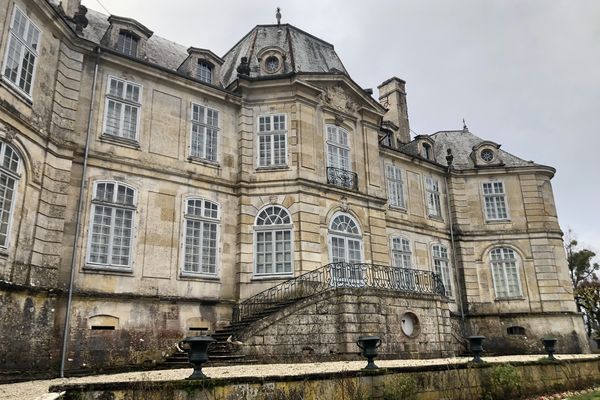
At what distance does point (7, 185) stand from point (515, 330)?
20856 mm

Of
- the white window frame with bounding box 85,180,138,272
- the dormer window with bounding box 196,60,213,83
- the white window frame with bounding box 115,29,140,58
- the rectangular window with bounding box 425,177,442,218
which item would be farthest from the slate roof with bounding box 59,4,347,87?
the rectangular window with bounding box 425,177,442,218

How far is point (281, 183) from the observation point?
52.1ft

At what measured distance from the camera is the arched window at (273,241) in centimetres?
1510

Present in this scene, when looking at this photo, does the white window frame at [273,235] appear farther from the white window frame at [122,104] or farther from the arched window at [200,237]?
the white window frame at [122,104]

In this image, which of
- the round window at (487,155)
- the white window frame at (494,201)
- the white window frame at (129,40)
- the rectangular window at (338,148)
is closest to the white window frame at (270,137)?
the rectangular window at (338,148)

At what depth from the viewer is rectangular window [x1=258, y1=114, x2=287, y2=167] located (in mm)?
16391

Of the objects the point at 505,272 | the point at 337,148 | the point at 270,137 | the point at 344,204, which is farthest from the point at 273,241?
the point at 505,272

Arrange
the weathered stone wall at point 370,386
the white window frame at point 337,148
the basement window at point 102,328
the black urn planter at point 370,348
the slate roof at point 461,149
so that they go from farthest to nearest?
the slate roof at point 461,149 → the white window frame at point 337,148 → the basement window at point 102,328 → the black urn planter at point 370,348 → the weathered stone wall at point 370,386

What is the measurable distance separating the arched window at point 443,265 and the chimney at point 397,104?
6.09 m

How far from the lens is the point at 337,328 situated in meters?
12.7

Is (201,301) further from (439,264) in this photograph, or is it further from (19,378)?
(439,264)

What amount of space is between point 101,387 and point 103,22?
14940 millimetres

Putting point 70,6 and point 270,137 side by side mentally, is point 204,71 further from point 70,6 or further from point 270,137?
point 70,6

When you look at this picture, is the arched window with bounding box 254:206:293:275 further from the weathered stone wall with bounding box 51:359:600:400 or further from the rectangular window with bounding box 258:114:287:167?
the weathered stone wall with bounding box 51:359:600:400
